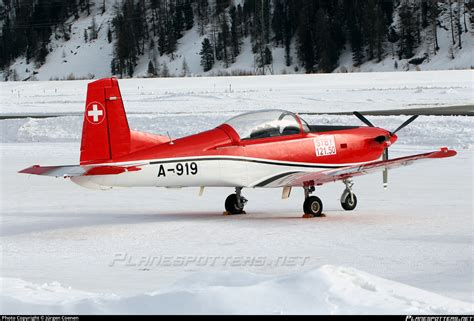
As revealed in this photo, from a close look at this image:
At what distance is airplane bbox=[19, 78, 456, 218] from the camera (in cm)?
1187

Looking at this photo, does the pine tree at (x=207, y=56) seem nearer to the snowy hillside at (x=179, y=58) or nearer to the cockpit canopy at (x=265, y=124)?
the snowy hillside at (x=179, y=58)

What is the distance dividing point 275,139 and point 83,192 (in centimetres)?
493

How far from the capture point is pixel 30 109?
41.7 m

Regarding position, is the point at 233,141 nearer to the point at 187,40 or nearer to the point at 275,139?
the point at 275,139

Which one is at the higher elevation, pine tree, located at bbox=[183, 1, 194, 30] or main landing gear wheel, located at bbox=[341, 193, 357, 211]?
pine tree, located at bbox=[183, 1, 194, 30]

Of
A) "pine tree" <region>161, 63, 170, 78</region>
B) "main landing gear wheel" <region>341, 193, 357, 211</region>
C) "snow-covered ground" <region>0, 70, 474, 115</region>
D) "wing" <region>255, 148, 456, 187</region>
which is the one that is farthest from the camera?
"pine tree" <region>161, 63, 170, 78</region>

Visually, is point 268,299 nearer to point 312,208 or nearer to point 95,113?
point 95,113

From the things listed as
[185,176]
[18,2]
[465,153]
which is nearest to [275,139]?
[185,176]

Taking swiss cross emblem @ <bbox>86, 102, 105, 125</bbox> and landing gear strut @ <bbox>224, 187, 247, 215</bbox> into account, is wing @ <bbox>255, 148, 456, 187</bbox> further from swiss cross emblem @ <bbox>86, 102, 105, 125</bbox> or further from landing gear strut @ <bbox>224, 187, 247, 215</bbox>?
swiss cross emblem @ <bbox>86, 102, 105, 125</bbox>

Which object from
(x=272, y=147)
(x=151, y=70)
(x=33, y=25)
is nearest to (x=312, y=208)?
(x=272, y=147)

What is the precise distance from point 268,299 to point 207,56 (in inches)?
3114

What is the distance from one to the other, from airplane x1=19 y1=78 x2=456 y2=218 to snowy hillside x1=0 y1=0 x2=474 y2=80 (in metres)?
56.6

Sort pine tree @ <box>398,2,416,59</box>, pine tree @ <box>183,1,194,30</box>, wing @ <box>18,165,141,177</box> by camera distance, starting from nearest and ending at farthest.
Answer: wing @ <box>18,165,141,177</box>, pine tree @ <box>398,2,416,59</box>, pine tree @ <box>183,1,194,30</box>

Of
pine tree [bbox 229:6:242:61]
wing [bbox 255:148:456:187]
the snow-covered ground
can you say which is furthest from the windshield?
pine tree [bbox 229:6:242:61]
